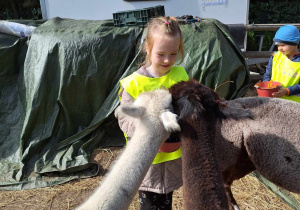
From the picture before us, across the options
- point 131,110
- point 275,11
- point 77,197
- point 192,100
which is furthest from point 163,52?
point 275,11

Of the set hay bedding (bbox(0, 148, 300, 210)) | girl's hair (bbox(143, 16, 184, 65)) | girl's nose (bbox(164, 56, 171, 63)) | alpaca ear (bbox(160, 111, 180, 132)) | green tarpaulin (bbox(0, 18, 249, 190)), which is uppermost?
girl's hair (bbox(143, 16, 184, 65))

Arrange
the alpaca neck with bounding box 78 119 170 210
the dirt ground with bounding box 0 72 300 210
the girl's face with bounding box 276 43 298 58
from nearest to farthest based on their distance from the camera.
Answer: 1. the alpaca neck with bounding box 78 119 170 210
2. the girl's face with bounding box 276 43 298 58
3. the dirt ground with bounding box 0 72 300 210

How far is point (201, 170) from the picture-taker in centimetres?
186

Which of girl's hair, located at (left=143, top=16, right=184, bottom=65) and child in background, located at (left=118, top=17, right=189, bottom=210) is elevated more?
girl's hair, located at (left=143, top=16, right=184, bottom=65)

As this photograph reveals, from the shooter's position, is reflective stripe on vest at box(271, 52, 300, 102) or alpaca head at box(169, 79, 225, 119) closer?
alpaca head at box(169, 79, 225, 119)

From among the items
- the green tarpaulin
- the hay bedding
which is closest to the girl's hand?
the green tarpaulin

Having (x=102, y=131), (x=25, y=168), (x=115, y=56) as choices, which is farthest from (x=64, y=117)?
(x=115, y=56)

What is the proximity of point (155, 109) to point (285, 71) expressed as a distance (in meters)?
2.72

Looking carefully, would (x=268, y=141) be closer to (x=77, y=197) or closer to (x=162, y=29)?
(x=162, y=29)

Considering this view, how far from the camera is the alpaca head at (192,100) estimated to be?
190cm

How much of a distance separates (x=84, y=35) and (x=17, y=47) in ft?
4.43

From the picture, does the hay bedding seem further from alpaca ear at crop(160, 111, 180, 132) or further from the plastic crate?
the plastic crate

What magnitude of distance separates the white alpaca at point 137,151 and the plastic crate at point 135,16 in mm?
3887

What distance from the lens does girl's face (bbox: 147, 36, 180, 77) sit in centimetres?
227
